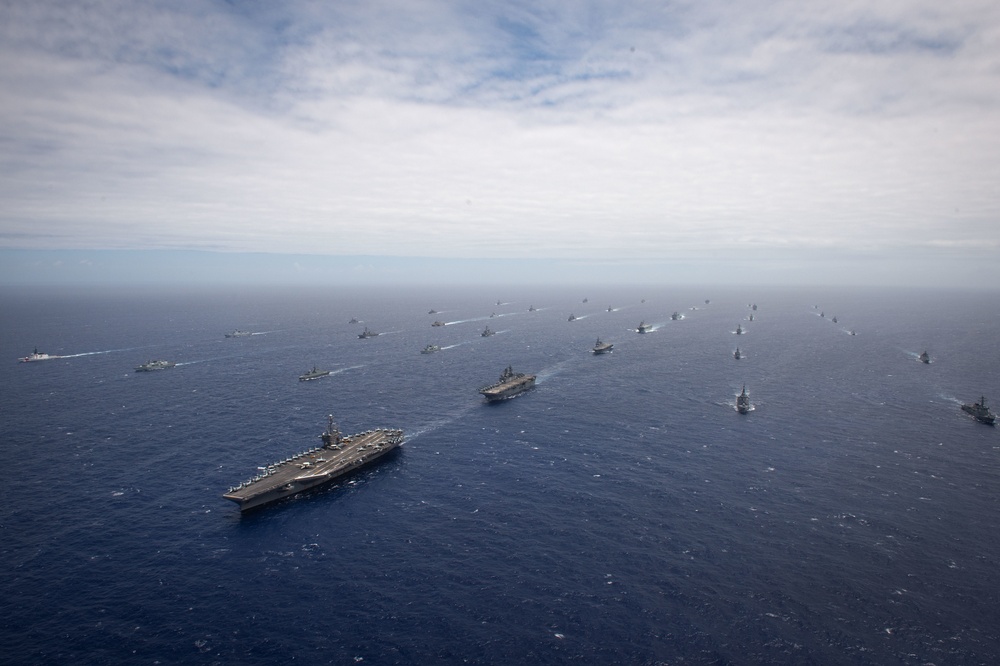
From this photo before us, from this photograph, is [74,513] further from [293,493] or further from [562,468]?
[562,468]

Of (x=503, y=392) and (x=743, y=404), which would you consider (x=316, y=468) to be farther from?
(x=743, y=404)

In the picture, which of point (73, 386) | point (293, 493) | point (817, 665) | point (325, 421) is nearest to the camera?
point (817, 665)

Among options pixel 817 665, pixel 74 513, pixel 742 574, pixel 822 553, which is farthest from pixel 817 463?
pixel 74 513

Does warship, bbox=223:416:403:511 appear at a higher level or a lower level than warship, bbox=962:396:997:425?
lower

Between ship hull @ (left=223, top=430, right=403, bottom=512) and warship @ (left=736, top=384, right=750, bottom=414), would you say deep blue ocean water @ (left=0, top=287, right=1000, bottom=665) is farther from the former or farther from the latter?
warship @ (left=736, top=384, right=750, bottom=414)

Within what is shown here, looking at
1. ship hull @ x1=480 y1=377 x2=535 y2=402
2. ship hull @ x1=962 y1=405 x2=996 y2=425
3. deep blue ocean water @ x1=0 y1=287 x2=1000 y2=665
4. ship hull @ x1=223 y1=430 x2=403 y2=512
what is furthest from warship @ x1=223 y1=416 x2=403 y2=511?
ship hull @ x1=962 y1=405 x2=996 y2=425

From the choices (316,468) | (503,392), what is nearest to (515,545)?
(316,468)

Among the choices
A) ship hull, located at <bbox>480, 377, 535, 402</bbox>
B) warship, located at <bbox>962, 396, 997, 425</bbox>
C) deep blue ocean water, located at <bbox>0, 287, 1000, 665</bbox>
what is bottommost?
deep blue ocean water, located at <bbox>0, 287, 1000, 665</bbox>
